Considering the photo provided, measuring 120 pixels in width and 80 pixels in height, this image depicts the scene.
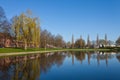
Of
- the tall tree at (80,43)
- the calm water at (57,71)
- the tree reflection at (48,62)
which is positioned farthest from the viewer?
the tall tree at (80,43)

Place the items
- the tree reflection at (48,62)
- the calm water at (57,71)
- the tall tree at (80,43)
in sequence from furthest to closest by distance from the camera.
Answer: the tall tree at (80,43) → the tree reflection at (48,62) → the calm water at (57,71)

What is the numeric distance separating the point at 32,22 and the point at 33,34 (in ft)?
11.4

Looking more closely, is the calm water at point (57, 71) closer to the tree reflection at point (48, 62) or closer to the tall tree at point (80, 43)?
the tree reflection at point (48, 62)

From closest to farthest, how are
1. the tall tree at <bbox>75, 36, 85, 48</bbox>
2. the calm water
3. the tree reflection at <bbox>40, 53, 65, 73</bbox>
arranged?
the calm water, the tree reflection at <bbox>40, 53, 65, 73</bbox>, the tall tree at <bbox>75, 36, 85, 48</bbox>

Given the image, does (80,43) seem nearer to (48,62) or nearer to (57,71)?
(48,62)

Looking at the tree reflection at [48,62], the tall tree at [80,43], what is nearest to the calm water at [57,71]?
the tree reflection at [48,62]

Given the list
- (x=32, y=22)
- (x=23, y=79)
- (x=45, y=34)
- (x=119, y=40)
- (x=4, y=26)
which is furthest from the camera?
(x=119, y=40)

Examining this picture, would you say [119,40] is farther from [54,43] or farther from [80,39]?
[54,43]

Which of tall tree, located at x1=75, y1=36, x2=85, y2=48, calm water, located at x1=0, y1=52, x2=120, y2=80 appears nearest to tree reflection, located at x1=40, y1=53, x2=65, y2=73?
calm water, located at x1=0, y1=52, x2=120, y2=80

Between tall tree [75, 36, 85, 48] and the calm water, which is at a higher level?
tall tree [75, 36, 85, 48]

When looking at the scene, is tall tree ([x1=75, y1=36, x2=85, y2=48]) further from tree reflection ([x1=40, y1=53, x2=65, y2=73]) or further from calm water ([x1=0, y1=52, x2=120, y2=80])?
calm water ([x1=0, y1=52, x2=120, y2=80])

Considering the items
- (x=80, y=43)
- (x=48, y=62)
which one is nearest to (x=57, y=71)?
(x=48, y=62)

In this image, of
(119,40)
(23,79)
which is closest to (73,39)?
(119,40)

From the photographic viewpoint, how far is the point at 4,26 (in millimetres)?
48281
